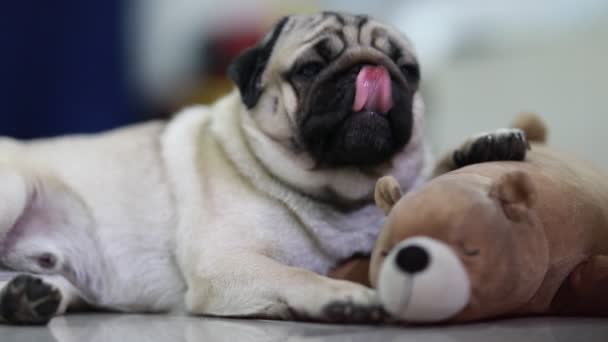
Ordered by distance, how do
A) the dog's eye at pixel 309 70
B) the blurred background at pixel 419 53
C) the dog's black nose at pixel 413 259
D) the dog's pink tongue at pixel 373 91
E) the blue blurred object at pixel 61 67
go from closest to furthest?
1. the dog's black nose at pixel 413 259
2. the dog's pink tongue at pixel 373 91
3. the dog's eye at pixel 309 70
4. the blurred background at pixel 419 53
5. the blue blurred object at pixel 61 67

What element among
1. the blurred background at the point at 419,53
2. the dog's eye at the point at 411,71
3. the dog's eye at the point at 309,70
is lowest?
the blurred background at the point at 419,53

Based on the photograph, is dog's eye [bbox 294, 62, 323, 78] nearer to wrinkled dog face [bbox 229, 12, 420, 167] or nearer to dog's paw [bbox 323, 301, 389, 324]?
wrinkled dog face [bbox 229, 12, 420, 167]

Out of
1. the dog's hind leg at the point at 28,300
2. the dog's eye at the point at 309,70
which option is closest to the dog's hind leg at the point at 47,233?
the dog's hind leg at the point at 28,300

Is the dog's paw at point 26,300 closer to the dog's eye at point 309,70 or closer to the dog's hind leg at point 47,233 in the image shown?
the dog's hind leg at point 47,233

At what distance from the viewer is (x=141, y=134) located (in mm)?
1775

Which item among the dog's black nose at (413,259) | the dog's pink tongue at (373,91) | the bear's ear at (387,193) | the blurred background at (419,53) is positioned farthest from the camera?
the blurred background at (419,53)

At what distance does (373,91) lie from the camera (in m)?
1.28

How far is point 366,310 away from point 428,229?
0.55ft

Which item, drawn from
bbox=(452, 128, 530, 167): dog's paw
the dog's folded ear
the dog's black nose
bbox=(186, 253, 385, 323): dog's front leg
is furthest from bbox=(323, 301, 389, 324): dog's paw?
the dog's folded ear

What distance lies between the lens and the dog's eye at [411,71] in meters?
1.49

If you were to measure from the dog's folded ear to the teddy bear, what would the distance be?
483 mm

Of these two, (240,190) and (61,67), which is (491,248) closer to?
(240,190)

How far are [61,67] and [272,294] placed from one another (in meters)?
2.68

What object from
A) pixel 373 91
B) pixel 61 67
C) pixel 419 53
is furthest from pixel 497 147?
pixel 61 67
